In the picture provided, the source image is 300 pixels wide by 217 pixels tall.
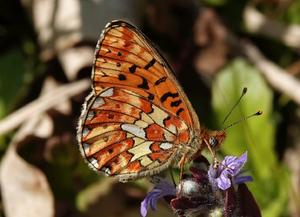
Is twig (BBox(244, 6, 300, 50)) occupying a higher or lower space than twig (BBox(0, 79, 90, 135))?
higher

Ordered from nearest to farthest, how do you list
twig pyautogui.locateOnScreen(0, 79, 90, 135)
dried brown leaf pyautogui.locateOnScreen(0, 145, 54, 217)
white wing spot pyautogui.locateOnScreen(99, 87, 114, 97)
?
white wing spot pyautogui.locateOnScreen(99, 87, 114, 97) < dried brown leaf pyautogui.locateOnScreen(0, 145, 54, 217) < twig pyautogui.locateOnScreen(0, 79, 90, 135)

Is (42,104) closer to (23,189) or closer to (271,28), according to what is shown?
(23,189)

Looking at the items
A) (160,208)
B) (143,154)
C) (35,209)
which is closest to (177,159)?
(143,154)

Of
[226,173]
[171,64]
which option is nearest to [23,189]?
[171,64]

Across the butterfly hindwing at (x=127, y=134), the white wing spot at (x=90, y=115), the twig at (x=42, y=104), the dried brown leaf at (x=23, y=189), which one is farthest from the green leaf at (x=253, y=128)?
the white wing spot at (x=90, y=115)

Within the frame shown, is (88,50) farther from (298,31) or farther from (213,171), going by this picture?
(213,171)

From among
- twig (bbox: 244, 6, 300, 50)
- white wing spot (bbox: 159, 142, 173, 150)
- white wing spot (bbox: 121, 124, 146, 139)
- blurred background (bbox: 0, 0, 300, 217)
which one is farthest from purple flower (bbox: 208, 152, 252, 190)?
twig (bbox: 244, 6, 300, 50)

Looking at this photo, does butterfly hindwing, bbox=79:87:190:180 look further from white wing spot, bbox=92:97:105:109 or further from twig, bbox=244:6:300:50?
Answer: twig, bbox=244:6:300:50
